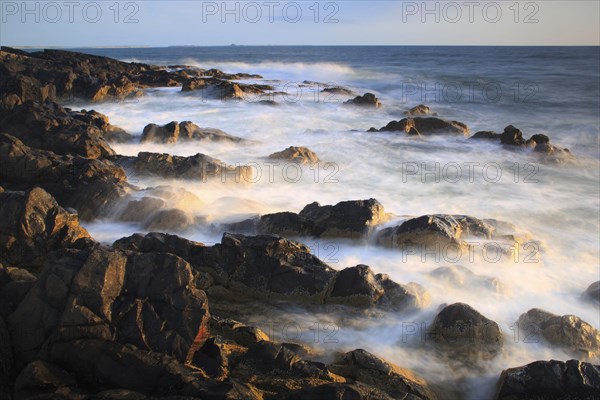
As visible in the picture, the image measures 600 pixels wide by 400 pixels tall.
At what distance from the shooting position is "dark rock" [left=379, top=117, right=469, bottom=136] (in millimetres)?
19562

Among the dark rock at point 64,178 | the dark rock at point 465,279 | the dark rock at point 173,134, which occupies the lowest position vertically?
the dark rock at point 465,279

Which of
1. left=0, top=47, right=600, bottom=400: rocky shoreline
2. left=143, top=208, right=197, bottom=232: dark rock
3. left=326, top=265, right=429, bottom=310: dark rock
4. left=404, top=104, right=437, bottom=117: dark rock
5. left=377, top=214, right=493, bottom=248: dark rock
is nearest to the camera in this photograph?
left=0, top=47, right=600, bottom=400: rocky shoreline

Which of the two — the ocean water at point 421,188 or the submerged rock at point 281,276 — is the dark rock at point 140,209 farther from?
the submerged rock at point 281,276

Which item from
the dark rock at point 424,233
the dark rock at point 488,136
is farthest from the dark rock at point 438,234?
the dark rock at point 488,136

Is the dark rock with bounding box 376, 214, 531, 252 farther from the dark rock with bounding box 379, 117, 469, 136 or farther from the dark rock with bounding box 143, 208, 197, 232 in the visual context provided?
the dark rock with bounding box 379, 117, 469, 136

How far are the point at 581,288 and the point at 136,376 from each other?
6741mm

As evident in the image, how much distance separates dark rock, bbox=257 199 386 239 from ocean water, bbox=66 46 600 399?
214mm

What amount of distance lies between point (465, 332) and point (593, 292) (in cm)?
262

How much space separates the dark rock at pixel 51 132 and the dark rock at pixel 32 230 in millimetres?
5155

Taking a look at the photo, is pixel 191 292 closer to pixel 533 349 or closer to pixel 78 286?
pixel 78 286

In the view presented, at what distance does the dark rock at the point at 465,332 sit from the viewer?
602 centimetres

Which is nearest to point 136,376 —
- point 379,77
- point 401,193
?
point 401,193

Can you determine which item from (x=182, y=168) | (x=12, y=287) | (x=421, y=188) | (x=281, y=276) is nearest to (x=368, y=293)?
(x=281, y=276)

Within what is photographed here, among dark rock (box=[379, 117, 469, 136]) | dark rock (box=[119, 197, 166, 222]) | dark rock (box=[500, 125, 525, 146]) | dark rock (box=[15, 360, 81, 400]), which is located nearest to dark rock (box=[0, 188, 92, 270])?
dark rock (box=[119, 197, 166, 222])
